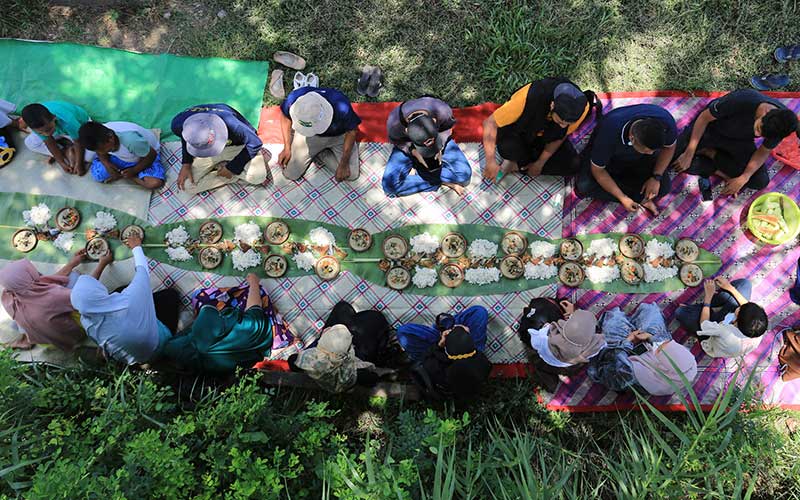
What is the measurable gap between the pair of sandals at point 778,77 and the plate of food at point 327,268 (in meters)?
4.87

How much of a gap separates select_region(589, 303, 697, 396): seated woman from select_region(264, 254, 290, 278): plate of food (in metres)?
3.09

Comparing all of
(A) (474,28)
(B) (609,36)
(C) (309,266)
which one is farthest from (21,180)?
(B) (609,36)

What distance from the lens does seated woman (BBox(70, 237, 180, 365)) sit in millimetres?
4055

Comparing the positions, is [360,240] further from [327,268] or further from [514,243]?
[514,243]

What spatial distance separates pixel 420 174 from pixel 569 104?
5.27 feet

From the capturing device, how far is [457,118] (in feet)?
18.0

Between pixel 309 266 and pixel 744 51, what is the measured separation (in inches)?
208

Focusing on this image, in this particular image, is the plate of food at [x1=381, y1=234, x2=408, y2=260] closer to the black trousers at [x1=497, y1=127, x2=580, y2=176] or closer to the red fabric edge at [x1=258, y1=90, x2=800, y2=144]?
the red fabric edge at [x1=258, y1=90, x2=800, y2=144]

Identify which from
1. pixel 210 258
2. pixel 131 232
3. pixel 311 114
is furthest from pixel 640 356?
pixel 131 232

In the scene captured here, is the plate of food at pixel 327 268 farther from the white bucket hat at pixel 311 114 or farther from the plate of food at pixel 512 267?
the plate of food at pixel 512 267

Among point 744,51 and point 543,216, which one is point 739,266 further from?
point 744,51

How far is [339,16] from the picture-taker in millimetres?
Answer: 5770

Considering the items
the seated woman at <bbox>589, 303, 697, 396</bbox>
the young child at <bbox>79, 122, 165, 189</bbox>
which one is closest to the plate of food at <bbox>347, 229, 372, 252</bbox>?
the young child at <bbox>79, 122, 165, 189</bbox>

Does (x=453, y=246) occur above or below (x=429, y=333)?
above
